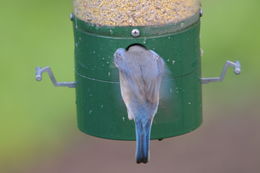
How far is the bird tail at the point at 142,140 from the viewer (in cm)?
838

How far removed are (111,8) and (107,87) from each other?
41 cm

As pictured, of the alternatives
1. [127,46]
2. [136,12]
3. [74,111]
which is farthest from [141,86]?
[74,111]

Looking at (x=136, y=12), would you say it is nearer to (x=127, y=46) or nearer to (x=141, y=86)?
(x=127, y=46)

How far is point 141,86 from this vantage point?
8.42 meters

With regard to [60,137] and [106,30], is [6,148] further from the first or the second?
[106,30]

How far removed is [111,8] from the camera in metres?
8.52

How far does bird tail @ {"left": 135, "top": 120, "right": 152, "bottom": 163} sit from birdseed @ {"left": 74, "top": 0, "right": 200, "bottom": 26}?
52 centimetres

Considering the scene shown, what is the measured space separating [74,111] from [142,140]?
3587 millimetres

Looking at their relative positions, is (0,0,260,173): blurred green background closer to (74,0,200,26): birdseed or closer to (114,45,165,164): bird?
(74,0,200,26): birdseed

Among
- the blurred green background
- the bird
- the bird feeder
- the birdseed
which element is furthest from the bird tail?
the blurred green background

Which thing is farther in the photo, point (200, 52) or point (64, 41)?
point (64, 41)

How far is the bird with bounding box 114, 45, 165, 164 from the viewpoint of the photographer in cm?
841

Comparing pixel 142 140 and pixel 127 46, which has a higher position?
pixel 127 46

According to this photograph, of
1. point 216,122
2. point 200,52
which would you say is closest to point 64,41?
point 216,122
